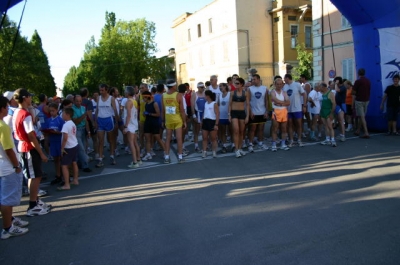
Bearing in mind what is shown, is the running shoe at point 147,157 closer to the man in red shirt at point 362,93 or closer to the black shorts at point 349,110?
the man in red shirt at point 362,93

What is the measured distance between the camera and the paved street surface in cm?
376

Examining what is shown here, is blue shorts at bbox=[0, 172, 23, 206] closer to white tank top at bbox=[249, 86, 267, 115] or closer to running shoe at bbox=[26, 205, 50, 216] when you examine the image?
running shoe at bbox=[26, 205, 50, 216]

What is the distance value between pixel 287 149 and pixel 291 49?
3111 centimetres

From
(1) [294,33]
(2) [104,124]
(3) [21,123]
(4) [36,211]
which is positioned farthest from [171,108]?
(1) [294,33]

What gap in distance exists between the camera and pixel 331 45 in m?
22.6

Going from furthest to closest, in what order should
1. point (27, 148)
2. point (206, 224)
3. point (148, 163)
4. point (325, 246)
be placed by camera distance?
point (148, 163) → point (27, 148) → point (206, 224) → point (325, 246)

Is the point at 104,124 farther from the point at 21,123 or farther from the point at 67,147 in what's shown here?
the point at 21,123

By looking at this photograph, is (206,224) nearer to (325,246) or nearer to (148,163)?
(325,246)

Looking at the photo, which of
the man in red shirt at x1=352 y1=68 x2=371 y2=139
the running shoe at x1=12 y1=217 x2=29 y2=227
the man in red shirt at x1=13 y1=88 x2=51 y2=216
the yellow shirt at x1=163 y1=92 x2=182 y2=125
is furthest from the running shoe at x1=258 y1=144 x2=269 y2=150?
the running shoe at x1=12 y1=217 x2=29 y2=227

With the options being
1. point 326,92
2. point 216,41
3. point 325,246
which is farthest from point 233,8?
point 325,246

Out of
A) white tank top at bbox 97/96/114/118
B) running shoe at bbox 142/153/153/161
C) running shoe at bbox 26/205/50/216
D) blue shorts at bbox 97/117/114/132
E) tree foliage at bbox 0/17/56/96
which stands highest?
tree foliage at bbox 0/17/56/96

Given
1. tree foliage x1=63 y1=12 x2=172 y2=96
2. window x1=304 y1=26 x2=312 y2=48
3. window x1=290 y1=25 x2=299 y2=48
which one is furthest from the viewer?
tree foliage x1=63 y1=12 x2=172 y2=96

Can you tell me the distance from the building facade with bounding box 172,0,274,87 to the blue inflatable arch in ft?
88.5

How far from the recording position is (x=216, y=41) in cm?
4203
